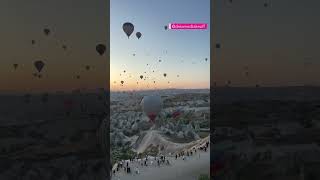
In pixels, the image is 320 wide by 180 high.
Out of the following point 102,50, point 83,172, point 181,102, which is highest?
point 102,50

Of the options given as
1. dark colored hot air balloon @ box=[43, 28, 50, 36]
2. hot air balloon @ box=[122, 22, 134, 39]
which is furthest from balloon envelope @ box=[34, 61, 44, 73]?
hot air balloon @ box=[122, 22, 134, 39]

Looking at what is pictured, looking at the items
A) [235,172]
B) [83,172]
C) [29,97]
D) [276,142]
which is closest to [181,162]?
[235,172]

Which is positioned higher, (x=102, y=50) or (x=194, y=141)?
(x=102, y=50)

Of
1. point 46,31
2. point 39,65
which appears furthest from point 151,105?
point 46,31

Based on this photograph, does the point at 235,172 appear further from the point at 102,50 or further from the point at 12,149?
the point at 12,149

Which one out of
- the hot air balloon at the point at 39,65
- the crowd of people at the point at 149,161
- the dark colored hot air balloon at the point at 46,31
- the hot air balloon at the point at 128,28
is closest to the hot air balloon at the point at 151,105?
the crowd of people at the point at 149,161

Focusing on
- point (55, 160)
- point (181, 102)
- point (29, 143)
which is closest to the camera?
point (55, 160)

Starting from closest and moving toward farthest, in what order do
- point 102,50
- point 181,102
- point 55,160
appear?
point 102,50 < point 55,160 < point 181,102
